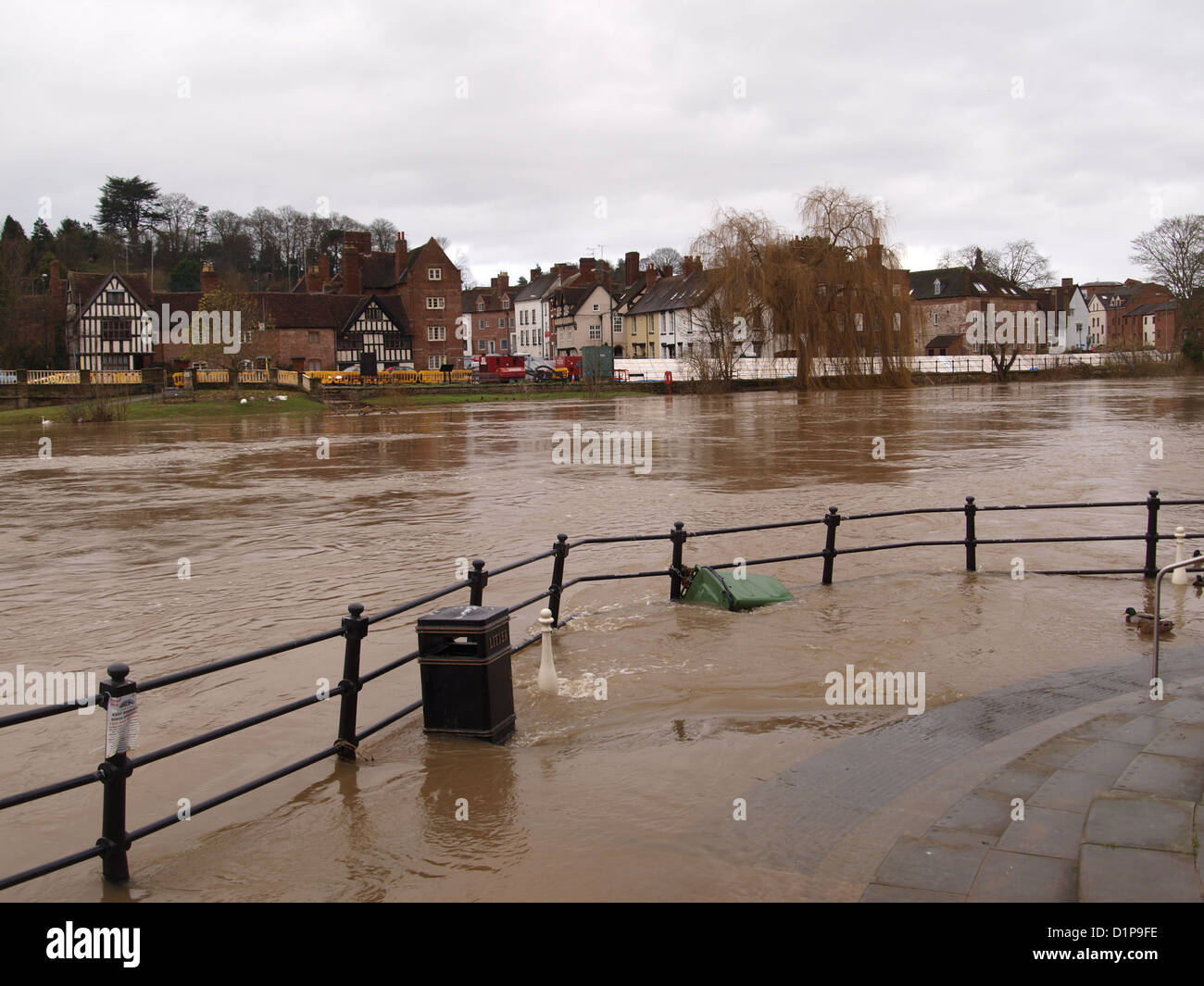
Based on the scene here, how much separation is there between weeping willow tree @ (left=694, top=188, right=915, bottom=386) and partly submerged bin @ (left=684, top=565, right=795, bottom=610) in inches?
2028

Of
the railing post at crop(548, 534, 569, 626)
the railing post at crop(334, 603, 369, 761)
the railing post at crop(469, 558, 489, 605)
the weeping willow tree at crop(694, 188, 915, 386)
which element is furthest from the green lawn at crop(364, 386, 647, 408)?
the railing post at crop(334, 603, 369, 761)

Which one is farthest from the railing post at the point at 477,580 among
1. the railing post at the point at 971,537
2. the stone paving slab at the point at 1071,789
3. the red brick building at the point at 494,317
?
the red brick building at the point at 494,317

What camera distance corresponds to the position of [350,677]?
6.64 m

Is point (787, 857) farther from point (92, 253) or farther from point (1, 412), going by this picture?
point (92, 253)

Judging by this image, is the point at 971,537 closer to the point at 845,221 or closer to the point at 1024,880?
the point at 1024,880

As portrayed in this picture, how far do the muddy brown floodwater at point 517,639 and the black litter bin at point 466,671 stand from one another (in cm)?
18

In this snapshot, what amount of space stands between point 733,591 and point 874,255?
5419 cm

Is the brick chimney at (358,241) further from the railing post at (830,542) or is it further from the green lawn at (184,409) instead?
the railing post at (830,542)

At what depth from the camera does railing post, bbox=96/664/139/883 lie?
511cm

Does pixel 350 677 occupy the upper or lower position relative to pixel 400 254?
lower

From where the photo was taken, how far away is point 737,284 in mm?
62125

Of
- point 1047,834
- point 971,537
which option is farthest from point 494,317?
point 1047,834

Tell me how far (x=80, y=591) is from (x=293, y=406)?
48.3 meters

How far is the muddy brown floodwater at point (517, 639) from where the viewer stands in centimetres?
577
